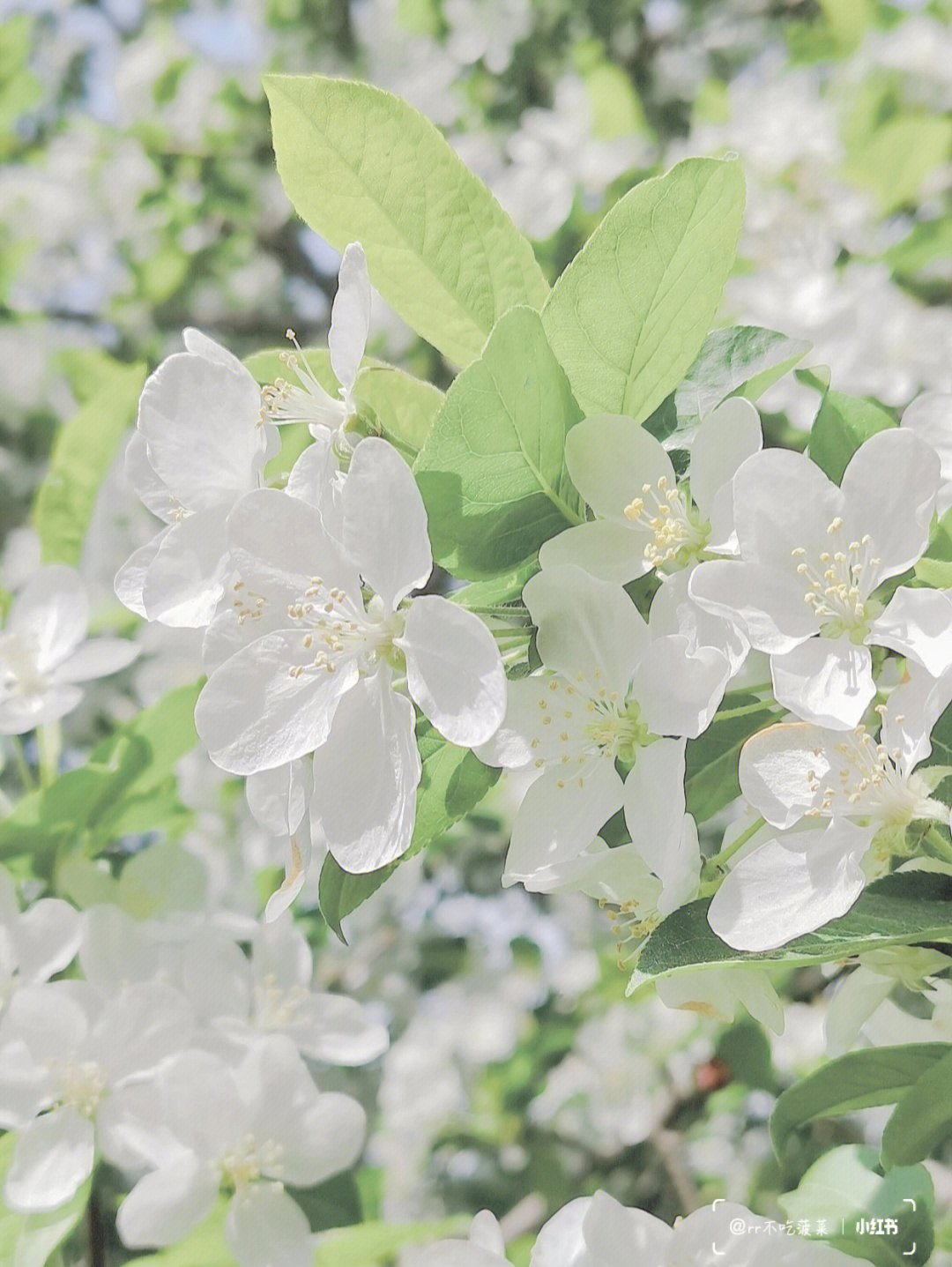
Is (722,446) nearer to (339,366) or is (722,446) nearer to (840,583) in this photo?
(840,583)

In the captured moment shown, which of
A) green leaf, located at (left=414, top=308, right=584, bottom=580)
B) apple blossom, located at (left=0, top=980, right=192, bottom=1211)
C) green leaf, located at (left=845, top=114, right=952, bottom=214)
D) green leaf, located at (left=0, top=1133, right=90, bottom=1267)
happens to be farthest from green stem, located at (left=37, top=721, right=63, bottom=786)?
green leaf, located at (left=845, top=114, right=952, bottom=214)

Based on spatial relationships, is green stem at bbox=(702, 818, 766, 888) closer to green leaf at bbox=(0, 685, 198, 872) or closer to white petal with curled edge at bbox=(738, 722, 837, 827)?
white petal with curled edge at bbox=(738, 722, 837, 827)

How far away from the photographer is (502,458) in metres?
0.67

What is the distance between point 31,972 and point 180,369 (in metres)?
0.66

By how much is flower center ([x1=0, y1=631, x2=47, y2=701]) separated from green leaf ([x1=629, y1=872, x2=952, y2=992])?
84cm

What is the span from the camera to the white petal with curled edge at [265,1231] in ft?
3.53

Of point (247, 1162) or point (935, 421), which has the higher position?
point (935, 421)

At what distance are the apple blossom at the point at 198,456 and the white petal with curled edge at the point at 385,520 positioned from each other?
0.39 feet

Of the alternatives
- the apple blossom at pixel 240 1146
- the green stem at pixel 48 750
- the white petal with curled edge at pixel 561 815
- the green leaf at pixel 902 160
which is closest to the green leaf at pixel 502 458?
the white petal with curled edge at pixel 561 815

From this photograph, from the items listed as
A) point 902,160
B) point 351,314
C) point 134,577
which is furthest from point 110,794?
point 902,160

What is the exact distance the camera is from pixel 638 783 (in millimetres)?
661

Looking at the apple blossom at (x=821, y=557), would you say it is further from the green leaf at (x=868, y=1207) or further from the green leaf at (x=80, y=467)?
the green leaf at (x=80, y=467)

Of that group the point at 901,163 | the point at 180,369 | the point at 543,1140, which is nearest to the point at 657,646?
the point at 180,369

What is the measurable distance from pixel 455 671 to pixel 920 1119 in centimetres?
42
